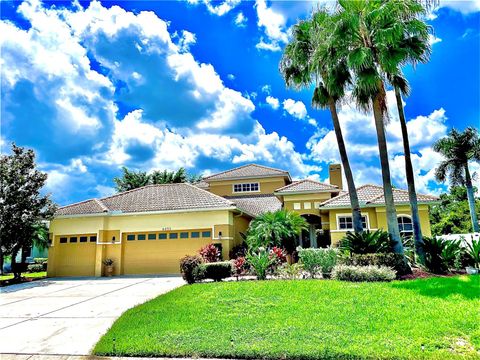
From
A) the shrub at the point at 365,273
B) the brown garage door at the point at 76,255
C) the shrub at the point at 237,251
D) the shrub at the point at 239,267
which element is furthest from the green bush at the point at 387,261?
the brown garage door at the point at 76,255

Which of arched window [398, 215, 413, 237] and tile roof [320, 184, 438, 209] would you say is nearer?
tile roof [320, 184, 438, 209]

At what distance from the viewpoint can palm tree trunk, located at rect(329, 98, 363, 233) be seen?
15.2 m

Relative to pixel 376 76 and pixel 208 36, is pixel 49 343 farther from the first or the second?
pixel 376 76

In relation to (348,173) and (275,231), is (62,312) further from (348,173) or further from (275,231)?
(348,173)

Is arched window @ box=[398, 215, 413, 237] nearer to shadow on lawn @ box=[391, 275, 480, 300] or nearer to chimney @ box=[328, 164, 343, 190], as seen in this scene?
shadow on lawn @ box=[391, 275, 480, 300]

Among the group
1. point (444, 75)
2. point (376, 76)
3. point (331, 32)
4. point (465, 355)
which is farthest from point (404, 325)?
point (444, 75)

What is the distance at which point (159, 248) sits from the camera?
19500mm

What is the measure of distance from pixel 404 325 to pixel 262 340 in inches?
117

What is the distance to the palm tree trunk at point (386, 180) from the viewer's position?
44.9 feet

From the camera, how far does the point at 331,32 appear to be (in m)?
14.1

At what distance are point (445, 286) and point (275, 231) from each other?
903 centimetres

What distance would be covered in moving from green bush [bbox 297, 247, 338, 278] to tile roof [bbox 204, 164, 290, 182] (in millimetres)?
16177

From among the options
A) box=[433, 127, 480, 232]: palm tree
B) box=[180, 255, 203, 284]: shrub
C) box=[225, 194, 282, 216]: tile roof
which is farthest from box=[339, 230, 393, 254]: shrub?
box=[433, 127, 480, 232]: palm tree

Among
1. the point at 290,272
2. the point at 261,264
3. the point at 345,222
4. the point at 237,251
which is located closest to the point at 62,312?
the point at 261,264
